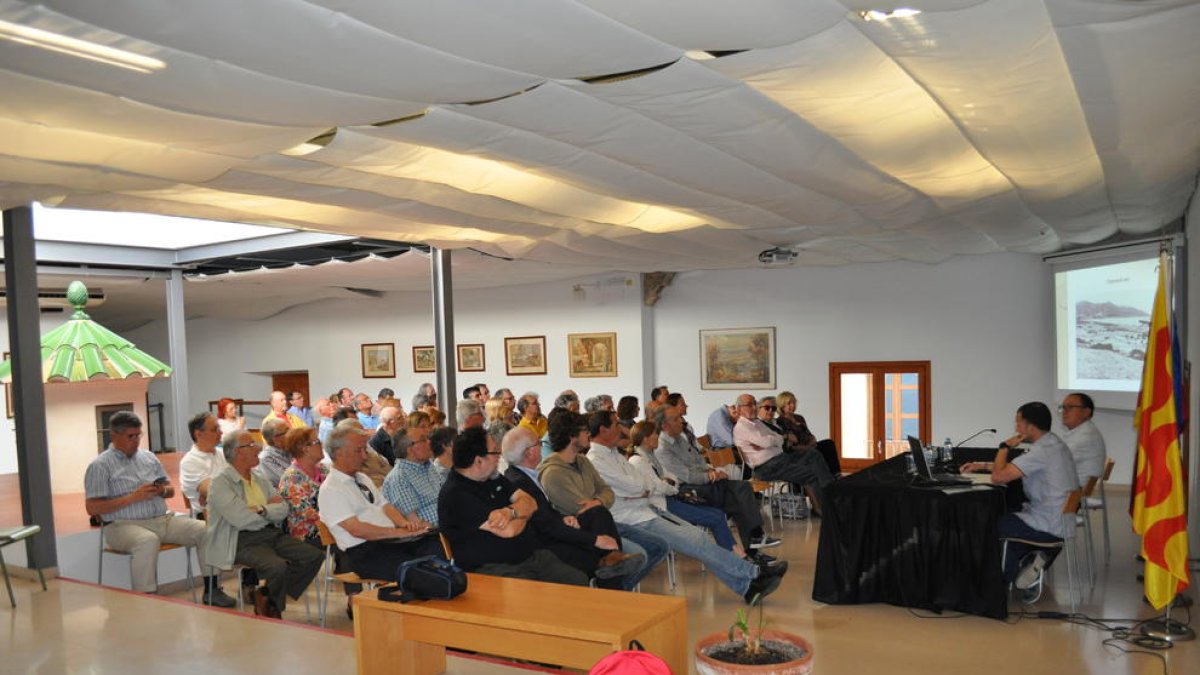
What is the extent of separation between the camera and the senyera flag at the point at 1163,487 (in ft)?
15.5

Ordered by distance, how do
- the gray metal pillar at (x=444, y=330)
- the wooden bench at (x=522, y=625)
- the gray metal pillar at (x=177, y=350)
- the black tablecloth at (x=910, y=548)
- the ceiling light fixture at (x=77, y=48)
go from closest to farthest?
the ceiling light fixture at (x=77, y=48)
the wooden bench at (x=522, y=625)
the black tablecloth at (x=910, y=548)
the gray metal pillar at (x=444, y=330)
the gray metal pillar at (x=177, y=350)

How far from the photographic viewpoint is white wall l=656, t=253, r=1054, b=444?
10859mm

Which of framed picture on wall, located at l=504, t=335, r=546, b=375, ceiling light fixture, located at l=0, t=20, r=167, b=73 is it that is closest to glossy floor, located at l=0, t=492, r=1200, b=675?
ceiling light fixture, located at l=0, t=20, r=167, b=73

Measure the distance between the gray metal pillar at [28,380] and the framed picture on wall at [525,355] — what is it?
26.0ft

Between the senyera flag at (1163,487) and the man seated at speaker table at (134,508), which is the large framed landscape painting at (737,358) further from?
the man seated at speaker table at (134,508)

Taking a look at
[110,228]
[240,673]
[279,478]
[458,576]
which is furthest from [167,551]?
[110,228]

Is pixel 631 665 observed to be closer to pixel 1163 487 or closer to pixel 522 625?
pixel 522 625

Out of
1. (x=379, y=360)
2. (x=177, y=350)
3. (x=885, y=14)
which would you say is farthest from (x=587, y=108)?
(x=379, y=360)

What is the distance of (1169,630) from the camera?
496 centimetres

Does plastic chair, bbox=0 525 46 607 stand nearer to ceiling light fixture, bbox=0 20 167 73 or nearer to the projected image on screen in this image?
ceiling light fixture, bbox=0 20 167 73

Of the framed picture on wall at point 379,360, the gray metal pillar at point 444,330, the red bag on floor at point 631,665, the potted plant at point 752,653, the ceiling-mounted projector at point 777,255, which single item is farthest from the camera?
the framed picture on wall at point 379,360

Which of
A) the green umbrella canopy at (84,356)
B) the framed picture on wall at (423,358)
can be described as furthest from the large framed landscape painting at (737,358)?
the green umbrella canopy at (84,356)

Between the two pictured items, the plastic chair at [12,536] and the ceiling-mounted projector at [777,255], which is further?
the ceiling-mounted projector at [777,255]

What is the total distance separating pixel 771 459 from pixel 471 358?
22.9 feet
